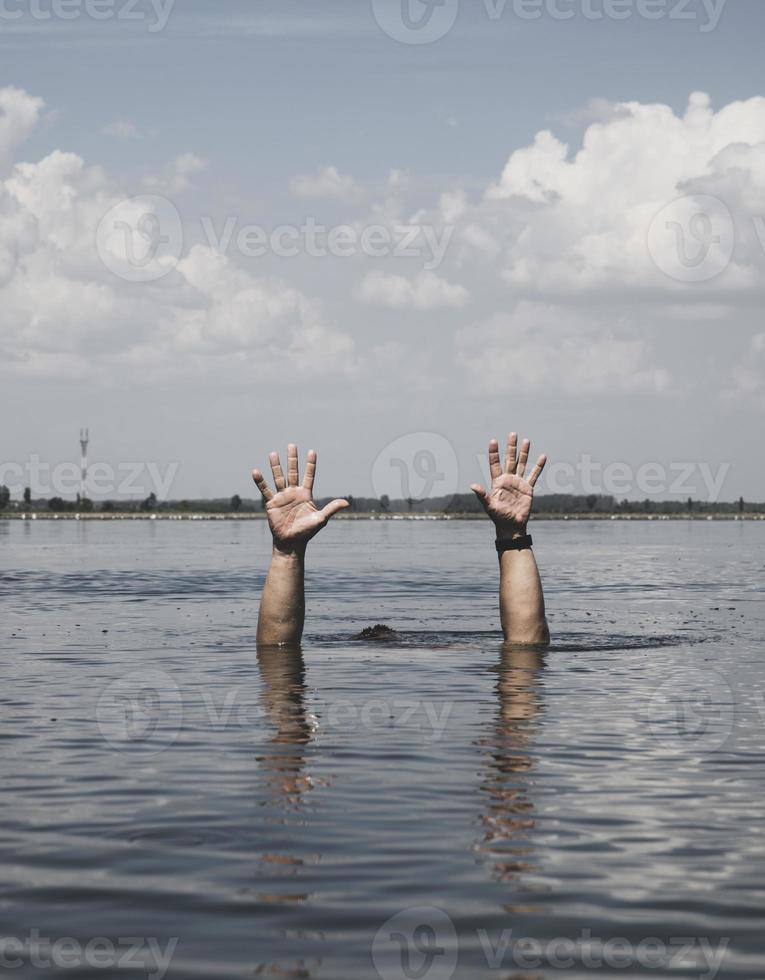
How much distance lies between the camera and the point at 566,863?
7.75 metres

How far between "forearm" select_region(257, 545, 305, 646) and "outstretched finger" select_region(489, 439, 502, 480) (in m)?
2.62

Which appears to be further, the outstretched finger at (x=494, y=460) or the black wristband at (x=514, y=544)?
the black wristband at (x=514, y=544)

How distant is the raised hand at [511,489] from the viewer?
16500mm

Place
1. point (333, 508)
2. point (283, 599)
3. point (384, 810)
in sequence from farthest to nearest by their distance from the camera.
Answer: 1. point (283, 599)
2. point (333, 508)
3. point (384, 810)

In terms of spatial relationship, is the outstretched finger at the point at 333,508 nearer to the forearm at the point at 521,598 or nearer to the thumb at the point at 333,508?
the thumb at the point at 333,508

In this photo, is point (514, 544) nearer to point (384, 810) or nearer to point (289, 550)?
point (289, 550)

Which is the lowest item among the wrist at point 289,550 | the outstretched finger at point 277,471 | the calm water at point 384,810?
→ the calm water at point 384,810

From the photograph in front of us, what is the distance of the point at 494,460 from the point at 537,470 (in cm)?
58

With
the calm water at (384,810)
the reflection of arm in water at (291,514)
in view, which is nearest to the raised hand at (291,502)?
the reflection of arm in water at (291,514)

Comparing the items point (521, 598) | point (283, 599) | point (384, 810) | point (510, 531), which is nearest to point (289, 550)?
point (283, 599)

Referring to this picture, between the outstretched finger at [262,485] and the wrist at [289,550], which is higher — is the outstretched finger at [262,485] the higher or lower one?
the higher one

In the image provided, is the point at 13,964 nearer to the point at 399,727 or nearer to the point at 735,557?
the point at 399,727

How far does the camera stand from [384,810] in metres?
9.10

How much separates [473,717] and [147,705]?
12.0ft
